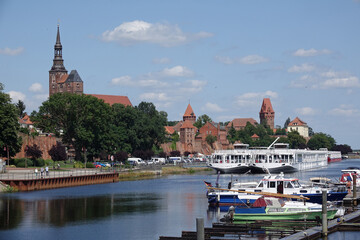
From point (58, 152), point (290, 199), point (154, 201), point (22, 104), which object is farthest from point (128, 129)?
point (290, 199)

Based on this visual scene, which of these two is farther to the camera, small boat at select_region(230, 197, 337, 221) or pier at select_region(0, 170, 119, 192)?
pier at select_region(0, 170, 119, 192)

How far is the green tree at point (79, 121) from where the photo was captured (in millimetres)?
116500

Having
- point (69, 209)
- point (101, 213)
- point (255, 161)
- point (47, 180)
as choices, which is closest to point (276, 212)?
point (101, 213)

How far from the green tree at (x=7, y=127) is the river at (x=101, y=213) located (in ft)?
48.8

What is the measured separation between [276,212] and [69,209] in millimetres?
20572

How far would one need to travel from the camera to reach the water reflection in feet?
152

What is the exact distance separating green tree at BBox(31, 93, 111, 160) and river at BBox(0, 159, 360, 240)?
4495cm

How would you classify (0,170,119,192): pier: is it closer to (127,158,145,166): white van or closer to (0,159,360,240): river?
(0,159,360,240): river

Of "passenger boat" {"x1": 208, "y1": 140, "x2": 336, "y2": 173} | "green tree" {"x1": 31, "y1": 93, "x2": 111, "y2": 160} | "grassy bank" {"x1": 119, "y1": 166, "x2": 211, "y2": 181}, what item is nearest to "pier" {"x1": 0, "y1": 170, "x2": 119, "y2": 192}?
"grassy bank" {"x1": 119, "y1": 166, "x2": 211, "y2": 181}

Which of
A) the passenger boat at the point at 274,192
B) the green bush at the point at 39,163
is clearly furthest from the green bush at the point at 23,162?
the passenger boat at the point at 274,192

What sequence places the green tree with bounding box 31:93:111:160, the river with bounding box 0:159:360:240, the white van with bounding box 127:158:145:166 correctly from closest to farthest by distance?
the river with bounding box 0:159:360:240
the green tree with bounding box 31:93:111:160
the white van with bounding box 127:158:145:166

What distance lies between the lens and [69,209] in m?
53.3

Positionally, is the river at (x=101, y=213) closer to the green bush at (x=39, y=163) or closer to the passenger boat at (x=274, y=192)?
the passenger boat at (x=274, y=192)

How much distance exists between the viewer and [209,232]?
115 ft
